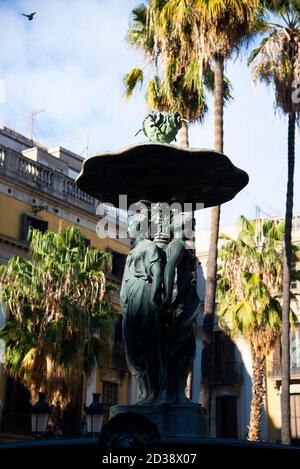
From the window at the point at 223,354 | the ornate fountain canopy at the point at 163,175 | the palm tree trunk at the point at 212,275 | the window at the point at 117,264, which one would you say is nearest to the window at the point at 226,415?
the window at the point at 223,354

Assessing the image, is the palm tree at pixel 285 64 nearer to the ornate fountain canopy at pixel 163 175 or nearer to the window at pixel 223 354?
the ornate fountain canopy at pixel 163 175

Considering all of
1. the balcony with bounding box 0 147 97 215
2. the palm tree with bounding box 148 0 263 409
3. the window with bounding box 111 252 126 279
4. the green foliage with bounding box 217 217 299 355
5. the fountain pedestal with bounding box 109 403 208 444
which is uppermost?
the balcony with bounding box 0 147 97 215

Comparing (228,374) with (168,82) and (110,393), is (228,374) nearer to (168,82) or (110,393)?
(110,393)

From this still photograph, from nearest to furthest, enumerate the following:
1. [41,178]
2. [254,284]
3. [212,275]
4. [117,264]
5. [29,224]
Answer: [212,275] < [254,284] < [29,224] < [41,178] < [117,264]

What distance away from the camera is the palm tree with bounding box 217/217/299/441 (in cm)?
2370

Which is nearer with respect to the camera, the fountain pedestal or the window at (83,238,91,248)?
the fountain pedestal

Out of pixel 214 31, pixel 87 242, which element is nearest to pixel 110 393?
pixel 87 242

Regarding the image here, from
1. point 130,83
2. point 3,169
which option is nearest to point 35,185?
point 3,169

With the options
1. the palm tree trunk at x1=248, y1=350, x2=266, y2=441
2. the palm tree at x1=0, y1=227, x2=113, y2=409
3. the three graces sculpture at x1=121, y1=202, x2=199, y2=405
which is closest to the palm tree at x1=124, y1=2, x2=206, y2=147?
the palm tree at x1=0, y1=227, x2=113, y2=409

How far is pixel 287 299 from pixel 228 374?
17.1m

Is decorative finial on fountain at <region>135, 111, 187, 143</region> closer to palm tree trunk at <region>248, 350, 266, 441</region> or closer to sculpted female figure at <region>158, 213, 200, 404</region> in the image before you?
sculpted female figure at <region>158, 213, 200, 404</region>

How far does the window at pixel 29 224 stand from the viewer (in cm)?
2928

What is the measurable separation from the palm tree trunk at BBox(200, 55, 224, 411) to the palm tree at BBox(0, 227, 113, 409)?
4.92m

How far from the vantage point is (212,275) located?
1620 cm
